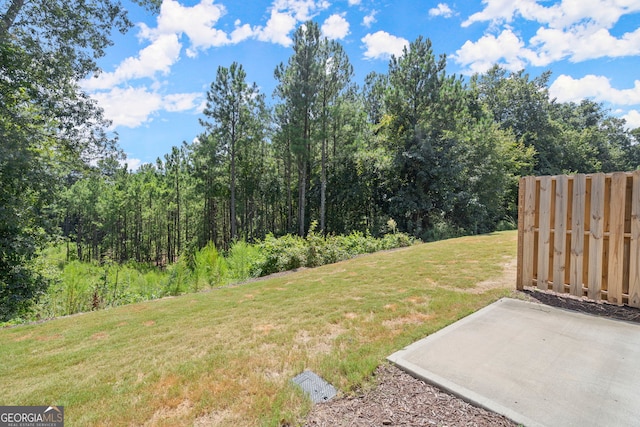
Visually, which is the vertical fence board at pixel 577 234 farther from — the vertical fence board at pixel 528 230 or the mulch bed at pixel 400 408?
the mulch bed at pixel 400 408

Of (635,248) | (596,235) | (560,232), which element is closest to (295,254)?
(560,232)

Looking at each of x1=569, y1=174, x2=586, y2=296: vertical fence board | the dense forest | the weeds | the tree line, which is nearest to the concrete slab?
x1=569, y1=174, x2=586, y2=296: vertical fence board

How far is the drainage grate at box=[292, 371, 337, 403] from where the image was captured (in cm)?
203

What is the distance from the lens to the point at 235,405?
1.98 meters

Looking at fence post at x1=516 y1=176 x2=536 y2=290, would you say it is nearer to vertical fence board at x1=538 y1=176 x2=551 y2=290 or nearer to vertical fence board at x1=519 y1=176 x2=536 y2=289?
vertical fence board at x1=519 y1=176 x2=536 y2=289

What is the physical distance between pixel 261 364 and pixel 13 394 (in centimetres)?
201

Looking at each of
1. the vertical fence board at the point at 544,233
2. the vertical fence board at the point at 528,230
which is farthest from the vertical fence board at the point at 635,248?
the vertical fence board at the point at 528,230

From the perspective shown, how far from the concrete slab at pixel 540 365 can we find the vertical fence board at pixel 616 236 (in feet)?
1.83

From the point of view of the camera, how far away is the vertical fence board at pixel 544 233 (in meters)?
3.79

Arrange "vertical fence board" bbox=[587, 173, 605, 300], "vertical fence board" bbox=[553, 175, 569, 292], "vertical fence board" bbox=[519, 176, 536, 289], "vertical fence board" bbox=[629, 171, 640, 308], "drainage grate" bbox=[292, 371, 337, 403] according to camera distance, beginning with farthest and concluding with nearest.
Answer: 1. "vertical fence board" bbox=[519, 176, 536, 289]
2. "vertical fence board" bbox=[553, 175, 569, 292]
3. "vertical fence board" bbox=[587, 173, 605, 300]
4. "vertical fence board" bbox=[629, 171, 640, 308]
5. "drainage grate" bbox=[292, 371, 337, 403]

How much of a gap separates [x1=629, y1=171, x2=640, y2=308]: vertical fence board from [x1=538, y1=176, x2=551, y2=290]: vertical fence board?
75 cm

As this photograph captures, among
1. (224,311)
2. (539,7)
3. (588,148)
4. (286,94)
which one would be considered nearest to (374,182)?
(286,94)

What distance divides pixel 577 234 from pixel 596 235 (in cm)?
17

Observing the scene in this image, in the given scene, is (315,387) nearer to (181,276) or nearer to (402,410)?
(402,410)
